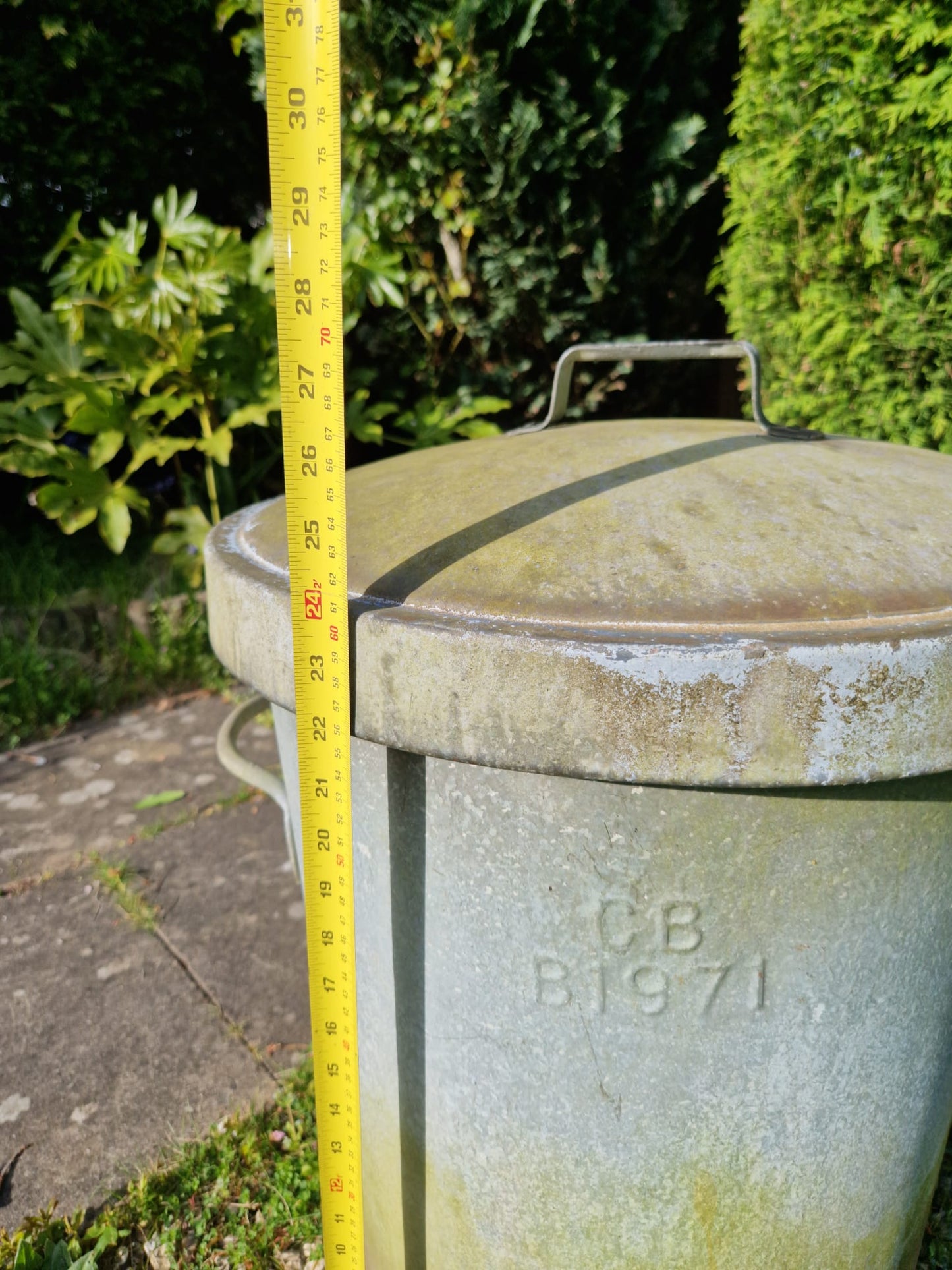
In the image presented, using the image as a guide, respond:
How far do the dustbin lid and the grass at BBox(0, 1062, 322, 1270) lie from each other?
3.36 ft

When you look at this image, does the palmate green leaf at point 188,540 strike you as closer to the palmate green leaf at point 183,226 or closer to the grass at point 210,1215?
the palmate green leaf at point 183,226

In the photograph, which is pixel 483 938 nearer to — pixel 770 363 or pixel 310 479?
pixel 310 479

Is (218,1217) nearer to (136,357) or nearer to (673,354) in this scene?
(673,354)

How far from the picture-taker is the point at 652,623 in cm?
91

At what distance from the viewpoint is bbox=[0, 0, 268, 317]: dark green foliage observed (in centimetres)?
375

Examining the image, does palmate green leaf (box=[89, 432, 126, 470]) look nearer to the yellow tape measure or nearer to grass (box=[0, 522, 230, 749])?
grass (box=[0, 522, 230, 749])

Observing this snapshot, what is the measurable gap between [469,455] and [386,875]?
2.18 ft

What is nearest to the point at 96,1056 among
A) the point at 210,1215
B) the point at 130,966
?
the point at 130,966

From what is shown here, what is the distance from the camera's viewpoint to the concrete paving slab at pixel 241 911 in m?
2.05

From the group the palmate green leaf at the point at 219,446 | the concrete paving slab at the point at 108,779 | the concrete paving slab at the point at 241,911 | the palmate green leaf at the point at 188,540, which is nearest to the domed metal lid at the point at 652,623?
the concrete paving slab at the point at 241,911

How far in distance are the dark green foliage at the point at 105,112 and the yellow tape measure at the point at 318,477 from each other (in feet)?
11.8

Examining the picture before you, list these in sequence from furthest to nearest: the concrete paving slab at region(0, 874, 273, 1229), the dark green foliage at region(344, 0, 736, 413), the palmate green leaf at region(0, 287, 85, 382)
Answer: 1. the palmate green leaf at region(0, 287, 85, 382)
2. the dark green foliage at region(344, 0, 736, 413)
3. the concrete paving slab at region(0, 874, 273, 1229)

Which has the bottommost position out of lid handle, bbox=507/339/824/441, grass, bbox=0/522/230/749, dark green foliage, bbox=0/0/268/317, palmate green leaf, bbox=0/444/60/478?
grass, bbox=0/522/230/749

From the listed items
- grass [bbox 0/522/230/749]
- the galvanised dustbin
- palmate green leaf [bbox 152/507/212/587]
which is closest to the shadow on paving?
grass [bbox 0/522/230/749]
